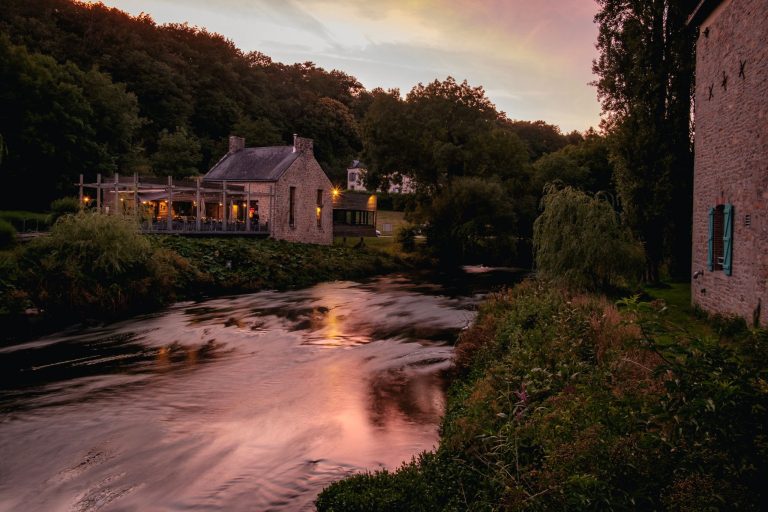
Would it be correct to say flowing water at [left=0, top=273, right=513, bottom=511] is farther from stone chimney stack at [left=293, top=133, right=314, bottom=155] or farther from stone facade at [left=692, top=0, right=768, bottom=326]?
stone chimney stack at [left=293, top=133, right=314, bottom=155]

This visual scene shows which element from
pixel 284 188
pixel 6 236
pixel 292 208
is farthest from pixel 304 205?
pixel 6 236

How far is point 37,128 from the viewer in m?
36.2

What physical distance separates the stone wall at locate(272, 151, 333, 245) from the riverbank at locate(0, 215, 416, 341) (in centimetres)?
956

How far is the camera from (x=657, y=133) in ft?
76.5

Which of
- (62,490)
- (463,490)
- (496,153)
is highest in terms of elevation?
(496,153)

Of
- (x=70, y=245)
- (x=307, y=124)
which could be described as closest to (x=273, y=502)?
(x=70, y=245)

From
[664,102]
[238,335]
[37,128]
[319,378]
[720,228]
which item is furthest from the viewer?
[37,128]

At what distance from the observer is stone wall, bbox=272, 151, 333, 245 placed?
1537 inches

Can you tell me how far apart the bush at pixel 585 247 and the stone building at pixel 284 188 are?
2273 cm

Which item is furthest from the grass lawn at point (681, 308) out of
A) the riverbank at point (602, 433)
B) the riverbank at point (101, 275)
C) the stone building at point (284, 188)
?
the stone building at point (284, 188)

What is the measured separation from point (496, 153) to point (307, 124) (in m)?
35.9

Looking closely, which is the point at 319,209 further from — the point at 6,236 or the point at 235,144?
the point at 6,236

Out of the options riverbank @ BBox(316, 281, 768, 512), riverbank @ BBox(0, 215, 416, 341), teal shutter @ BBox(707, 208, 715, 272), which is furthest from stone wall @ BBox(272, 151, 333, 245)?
riverbank @ BBox(316, 281, 768, 512)

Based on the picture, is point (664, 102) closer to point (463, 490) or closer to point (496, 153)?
point (463, 490)
